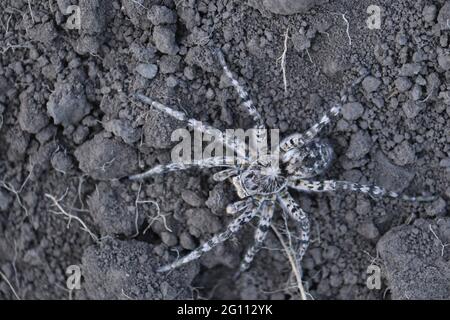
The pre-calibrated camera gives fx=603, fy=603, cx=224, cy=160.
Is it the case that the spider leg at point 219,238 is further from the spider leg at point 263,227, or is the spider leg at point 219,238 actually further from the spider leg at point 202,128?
the spider leg at point 202,128

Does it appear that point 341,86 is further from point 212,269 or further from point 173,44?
point 212,269

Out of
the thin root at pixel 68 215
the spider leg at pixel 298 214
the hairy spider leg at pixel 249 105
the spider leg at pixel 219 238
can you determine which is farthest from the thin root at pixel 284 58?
the thin root at pixel 68 215

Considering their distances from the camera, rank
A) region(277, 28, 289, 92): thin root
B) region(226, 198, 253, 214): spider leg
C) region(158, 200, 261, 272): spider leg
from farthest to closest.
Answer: region(158, 200, 261, 272): spider leg
region(226, 198, 253, 214): spider leg
region(277, 28, 289, 92): thin root

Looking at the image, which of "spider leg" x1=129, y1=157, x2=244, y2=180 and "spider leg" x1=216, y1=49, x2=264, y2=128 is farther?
"spider leg" x1=129, y1=157, x2=244, y2=180

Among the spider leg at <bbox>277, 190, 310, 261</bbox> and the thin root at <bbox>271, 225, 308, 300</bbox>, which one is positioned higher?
the spider leg at <bbox>277, 190, 310, 261</bbox>

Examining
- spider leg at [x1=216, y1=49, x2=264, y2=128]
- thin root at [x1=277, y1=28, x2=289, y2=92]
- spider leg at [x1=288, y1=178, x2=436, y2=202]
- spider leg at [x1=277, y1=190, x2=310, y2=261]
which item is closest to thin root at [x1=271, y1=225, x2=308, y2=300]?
spider leg at [x1=277, y1=190, x2=310, y2=261]

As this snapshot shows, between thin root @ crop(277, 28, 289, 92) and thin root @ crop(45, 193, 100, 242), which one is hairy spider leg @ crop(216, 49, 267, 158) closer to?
thin root @ crop(277, 28, 289, 92)

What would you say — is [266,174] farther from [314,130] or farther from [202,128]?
[202,128]
